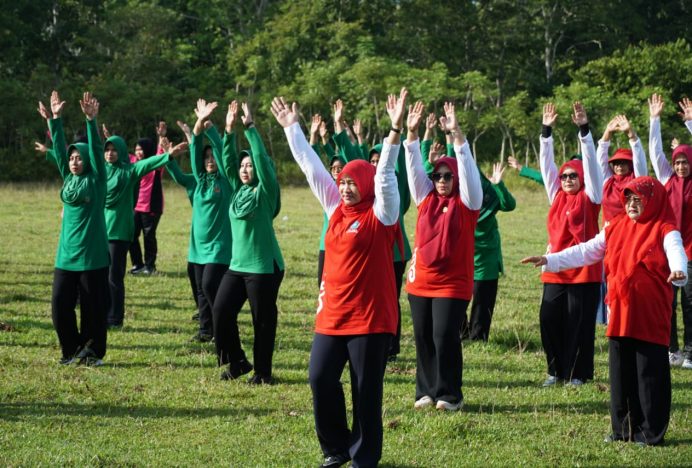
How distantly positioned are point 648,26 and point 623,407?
4275 centimetres

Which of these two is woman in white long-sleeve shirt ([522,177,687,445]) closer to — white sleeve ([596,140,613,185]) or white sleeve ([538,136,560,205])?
white sleeve ([538,136,560,205])

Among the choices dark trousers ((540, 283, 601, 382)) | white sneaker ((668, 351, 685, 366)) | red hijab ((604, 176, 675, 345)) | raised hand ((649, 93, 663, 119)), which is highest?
raised hand ((649, 93, 663, 119))

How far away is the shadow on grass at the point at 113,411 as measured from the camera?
7.53m

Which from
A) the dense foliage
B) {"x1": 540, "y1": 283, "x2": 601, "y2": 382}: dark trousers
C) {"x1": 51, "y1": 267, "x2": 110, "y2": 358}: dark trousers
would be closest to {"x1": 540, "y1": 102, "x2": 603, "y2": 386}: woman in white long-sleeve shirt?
{"x1": 540, "y1": 283, "x2": 601, "y2": 382}: dark trousers

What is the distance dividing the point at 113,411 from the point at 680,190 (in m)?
5.50

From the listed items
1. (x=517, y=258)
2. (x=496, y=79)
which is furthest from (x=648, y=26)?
(x=517, y=258)

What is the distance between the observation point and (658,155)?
9648 millimetres

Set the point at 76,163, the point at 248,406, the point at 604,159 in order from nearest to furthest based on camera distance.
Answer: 1. the point at 248,406
2. the point at 76,163
3. the point at 604,159

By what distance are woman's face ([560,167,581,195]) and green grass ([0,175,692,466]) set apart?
168 cm

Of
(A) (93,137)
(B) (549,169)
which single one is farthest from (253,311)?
(B) (549,169)

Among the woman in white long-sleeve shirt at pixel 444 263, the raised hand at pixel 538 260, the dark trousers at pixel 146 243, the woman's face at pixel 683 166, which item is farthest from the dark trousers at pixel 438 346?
the dark trousers at pixel 146 243

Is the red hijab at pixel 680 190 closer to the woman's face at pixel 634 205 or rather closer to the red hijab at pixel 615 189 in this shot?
the red hijab at pixel 615 189

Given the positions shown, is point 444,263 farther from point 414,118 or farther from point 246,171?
point 246,171

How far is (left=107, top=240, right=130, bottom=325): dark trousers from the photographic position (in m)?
11.2
